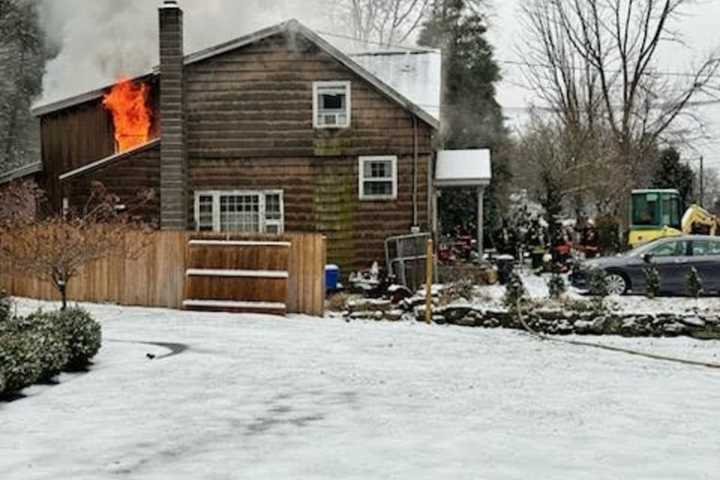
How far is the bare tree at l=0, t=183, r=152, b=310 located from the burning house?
2.58m

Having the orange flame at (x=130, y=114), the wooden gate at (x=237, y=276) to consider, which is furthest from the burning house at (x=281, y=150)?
the wooden gate at (x=237, y=276)

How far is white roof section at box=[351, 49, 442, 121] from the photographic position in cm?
2433

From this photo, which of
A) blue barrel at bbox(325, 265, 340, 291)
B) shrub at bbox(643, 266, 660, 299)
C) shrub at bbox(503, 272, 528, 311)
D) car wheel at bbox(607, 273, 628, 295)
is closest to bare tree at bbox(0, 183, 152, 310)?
blue barrel at bbox(325, 265, 340, 291)

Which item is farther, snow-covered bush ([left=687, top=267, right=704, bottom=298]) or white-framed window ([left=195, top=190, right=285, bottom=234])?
white-framed window ([left=195, top=190, right=285, bottom=234])

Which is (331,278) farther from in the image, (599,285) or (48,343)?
(48,343)

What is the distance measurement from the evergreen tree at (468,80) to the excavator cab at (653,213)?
8.90 m

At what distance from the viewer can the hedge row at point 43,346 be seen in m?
8.90

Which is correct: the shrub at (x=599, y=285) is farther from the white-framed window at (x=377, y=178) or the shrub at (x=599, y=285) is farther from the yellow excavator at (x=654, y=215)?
the yellow excavator at (x=654, y=215)

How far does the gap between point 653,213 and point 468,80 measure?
14.0 meters

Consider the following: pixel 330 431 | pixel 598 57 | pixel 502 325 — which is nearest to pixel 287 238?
pixel 502 325

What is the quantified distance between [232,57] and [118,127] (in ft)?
13.3

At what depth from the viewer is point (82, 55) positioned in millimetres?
→ 30500

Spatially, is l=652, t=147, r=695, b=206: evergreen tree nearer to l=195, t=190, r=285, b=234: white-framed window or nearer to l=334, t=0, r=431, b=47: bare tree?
l=334, t=0, r=431, b=47: bare tree

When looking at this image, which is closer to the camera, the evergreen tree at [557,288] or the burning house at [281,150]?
the evergreen tree at [557,288]
